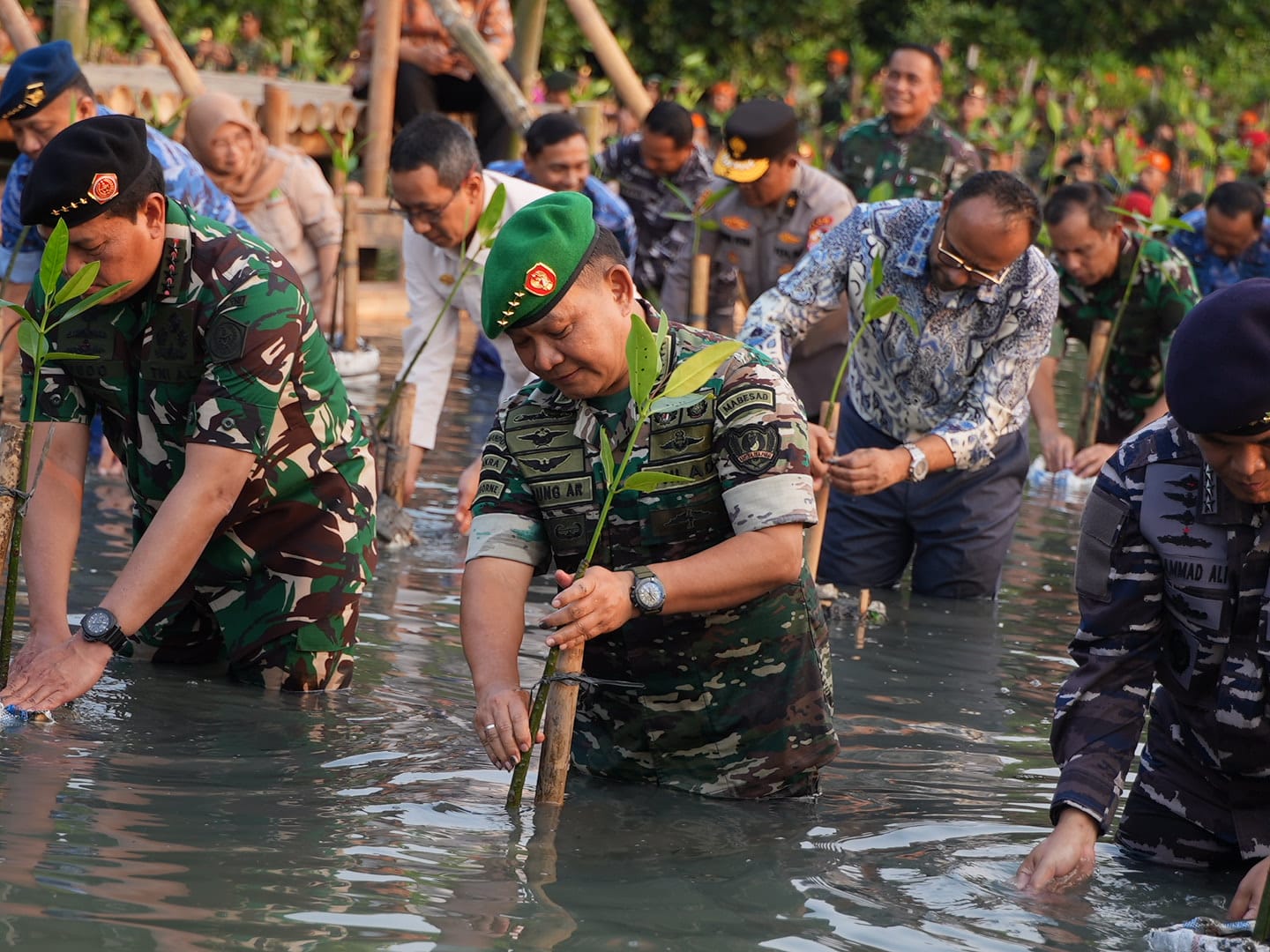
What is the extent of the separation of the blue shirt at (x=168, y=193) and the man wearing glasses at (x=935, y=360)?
7.63 ft

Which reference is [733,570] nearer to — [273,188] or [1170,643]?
[1170,643]

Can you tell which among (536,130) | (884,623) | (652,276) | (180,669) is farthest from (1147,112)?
(180,669)

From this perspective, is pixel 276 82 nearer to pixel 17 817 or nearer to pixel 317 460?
pixel 317 460

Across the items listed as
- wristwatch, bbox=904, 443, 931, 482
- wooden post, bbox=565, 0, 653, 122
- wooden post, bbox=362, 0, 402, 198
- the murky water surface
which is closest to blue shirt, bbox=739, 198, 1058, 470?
wristwatch, bbox=904, 443, 931, 482

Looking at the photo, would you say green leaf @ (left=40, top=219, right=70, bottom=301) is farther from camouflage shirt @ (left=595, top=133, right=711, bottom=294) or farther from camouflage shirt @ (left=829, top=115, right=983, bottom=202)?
camouflage shirt @ (left=595, top=133, right=711, bottom=294)

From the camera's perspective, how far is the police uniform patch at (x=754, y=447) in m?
3.68

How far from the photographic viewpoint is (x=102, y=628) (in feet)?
13.3

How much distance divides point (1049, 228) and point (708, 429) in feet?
15.8

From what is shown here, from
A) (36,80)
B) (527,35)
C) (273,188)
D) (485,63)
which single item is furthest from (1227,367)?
(527,35)

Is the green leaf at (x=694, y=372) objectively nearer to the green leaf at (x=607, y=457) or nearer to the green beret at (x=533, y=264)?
the green leaf at (x=607, y=457)

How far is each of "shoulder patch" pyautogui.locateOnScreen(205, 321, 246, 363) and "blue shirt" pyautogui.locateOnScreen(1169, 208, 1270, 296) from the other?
8.00 m

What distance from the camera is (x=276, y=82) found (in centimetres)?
1299

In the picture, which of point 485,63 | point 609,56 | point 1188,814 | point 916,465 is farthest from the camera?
point 609,56

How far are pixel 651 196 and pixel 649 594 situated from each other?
8334 mm
